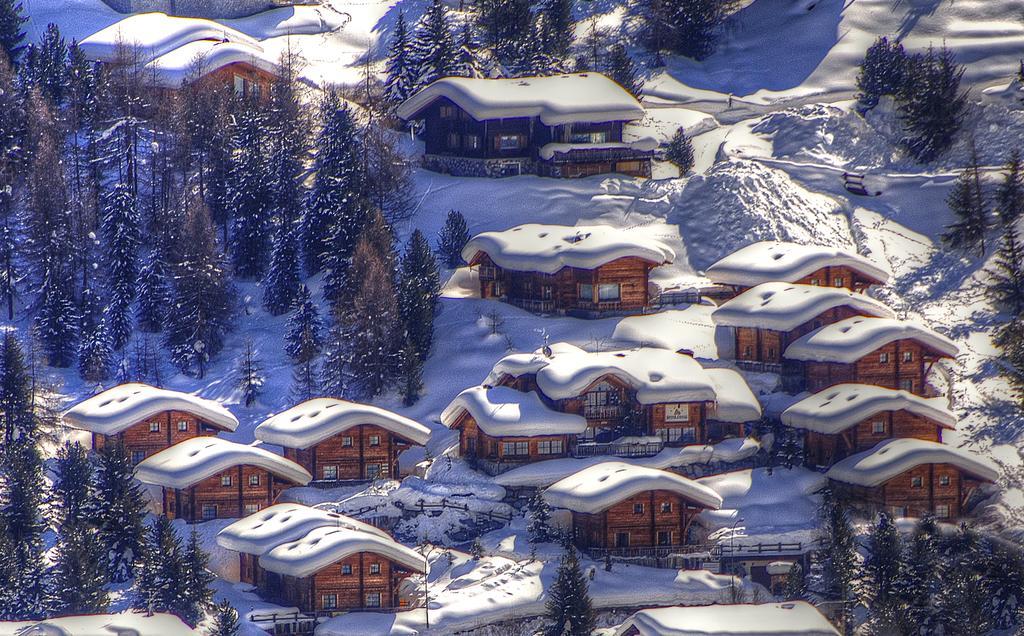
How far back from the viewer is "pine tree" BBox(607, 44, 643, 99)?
134250 millimetres

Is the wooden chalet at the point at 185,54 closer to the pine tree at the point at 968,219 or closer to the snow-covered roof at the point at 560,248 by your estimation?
the snow-covered roof at the point at 560,248

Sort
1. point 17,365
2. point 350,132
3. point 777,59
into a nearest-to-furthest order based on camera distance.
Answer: point 17,365 → point 350,132 → point 777,59

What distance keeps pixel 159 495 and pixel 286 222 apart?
22607 millimetres

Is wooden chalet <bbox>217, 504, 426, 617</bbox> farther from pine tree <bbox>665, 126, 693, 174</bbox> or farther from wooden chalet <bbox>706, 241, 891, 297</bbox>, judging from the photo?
pine tree <bbox>665, 126, 693, 174</bbox>

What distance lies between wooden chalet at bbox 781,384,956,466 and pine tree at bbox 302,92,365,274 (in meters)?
27.4

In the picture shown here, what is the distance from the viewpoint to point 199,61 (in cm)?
13062

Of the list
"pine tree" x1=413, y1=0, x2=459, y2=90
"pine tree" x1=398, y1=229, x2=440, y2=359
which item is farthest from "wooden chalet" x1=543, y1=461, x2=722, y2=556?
"pine tree" x1=413, y1=0, x2=459, y2=90

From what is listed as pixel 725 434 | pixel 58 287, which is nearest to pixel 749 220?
pixel 725 434

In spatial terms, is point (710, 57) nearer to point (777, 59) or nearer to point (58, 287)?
point (777, 59)

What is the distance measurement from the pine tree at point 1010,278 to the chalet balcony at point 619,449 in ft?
67.2

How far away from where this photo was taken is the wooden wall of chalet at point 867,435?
97688mm

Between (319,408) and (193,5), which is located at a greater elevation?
(193,5)

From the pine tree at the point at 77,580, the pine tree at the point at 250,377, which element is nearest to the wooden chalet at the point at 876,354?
the pine tree at the point at 250,377

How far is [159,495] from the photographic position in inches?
3853
